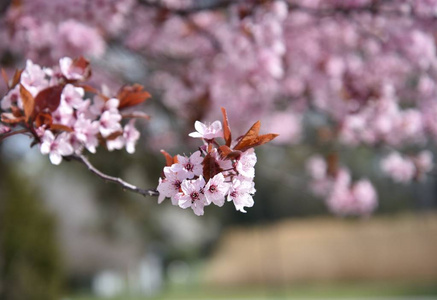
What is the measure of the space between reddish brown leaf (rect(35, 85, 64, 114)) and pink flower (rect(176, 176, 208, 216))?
556mm

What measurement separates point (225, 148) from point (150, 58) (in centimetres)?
282

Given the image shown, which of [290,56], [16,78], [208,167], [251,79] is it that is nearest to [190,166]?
[208,167]

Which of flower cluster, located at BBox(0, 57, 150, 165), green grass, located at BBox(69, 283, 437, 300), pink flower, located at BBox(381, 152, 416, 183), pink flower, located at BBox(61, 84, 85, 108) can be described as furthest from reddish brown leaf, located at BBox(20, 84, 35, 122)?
green grass, located at BBox(69, 283, 437, 300)

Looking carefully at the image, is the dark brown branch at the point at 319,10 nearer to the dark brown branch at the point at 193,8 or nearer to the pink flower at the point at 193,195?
the dark brown branch at the point at 193,8

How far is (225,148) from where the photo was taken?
122cm

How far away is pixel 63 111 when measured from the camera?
5.19 feet

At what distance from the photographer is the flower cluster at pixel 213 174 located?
1.21m

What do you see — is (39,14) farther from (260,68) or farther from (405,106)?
(405,106)

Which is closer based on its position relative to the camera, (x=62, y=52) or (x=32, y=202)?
(x=62, y=52)

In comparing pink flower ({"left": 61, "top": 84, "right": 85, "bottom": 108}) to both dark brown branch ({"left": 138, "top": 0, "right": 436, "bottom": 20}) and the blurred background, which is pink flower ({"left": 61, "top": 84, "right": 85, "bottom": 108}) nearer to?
the blurred background

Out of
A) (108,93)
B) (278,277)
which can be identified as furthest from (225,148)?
(278,277)

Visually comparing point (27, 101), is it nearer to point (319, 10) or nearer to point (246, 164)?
point (246, 164)

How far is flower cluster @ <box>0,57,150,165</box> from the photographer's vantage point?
5.06 feet

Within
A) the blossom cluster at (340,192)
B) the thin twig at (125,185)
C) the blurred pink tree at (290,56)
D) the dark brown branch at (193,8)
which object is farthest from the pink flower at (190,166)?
the blossom cluster at (340,192)
